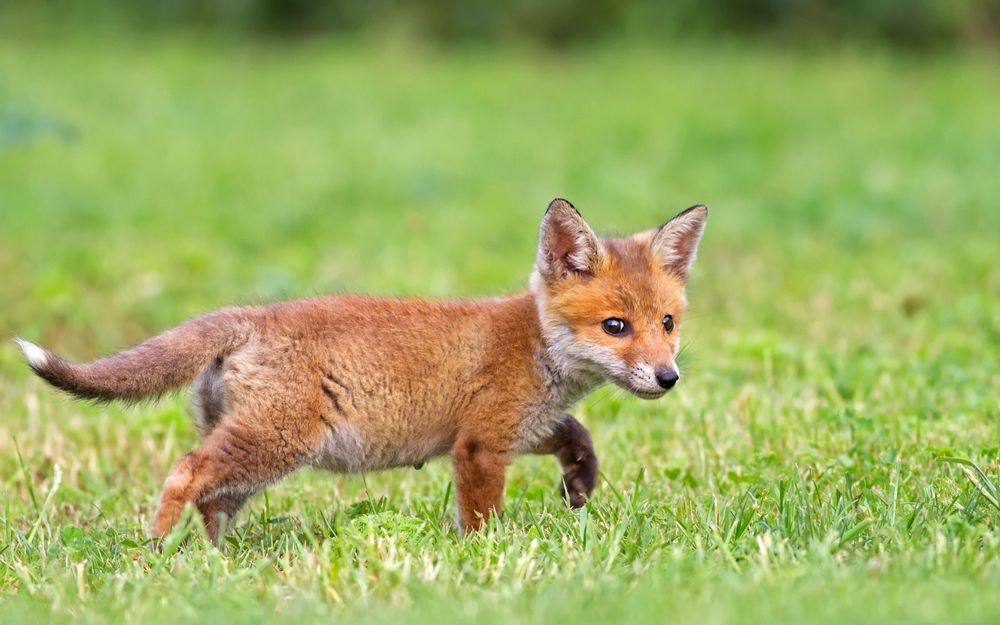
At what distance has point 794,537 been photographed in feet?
15.9

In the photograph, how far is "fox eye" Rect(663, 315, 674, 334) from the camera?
5852mm

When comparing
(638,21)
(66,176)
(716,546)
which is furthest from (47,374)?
(638,21)

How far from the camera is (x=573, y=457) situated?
5941mm

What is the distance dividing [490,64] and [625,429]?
16.4 meters

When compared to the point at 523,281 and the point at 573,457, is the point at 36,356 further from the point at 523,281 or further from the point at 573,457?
the point at 523,281

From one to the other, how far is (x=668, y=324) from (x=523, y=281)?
211 cm

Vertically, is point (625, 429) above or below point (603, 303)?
below

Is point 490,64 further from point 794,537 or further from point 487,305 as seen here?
point 794,537

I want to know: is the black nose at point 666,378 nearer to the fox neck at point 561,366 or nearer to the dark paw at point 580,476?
the fox neck at point 561,366

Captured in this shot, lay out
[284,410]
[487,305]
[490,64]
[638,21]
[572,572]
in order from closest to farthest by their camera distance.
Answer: [572,572] < [284,410] < [487,305] < [490,64] < [638,21]

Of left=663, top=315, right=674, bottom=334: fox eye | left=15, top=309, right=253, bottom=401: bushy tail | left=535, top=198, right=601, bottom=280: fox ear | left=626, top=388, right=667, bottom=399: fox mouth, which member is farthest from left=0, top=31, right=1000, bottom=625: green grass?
left=535, top=198, right=601, bottom=280: fox ear

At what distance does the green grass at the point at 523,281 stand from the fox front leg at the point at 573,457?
0.38ft

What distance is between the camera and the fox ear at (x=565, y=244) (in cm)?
584

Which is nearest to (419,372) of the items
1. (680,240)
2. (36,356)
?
(680,240)
